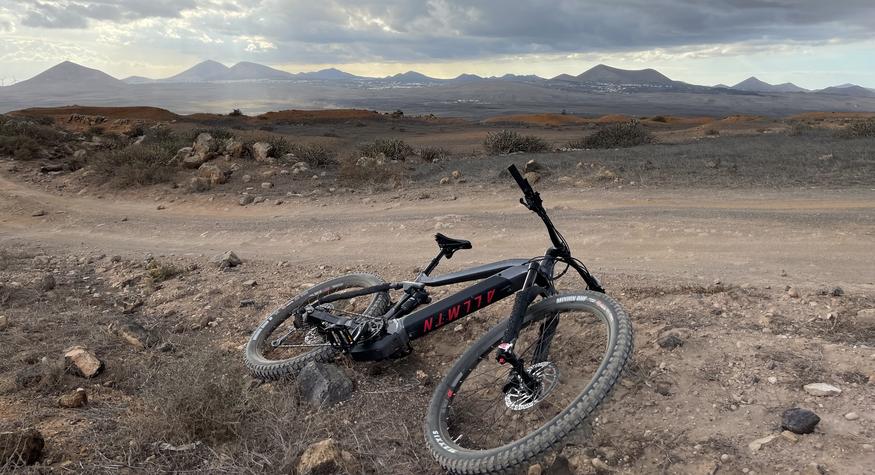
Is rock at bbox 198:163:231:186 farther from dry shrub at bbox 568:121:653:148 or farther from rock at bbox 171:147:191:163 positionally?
dry shrub at bbox 568:121:653:148

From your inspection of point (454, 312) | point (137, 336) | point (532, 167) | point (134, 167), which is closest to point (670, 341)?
point (454, 312)

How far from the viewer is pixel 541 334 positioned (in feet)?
12.5

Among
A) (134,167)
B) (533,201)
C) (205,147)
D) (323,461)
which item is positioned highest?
(533,201)

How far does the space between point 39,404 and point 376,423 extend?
8.29 feet

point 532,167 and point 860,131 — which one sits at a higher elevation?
point 860,131

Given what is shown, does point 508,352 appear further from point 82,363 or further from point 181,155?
point 181,155

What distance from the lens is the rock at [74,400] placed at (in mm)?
4051

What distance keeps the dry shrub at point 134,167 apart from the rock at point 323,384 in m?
10.9

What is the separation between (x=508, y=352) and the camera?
334cm

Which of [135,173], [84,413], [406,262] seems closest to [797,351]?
[406,262]

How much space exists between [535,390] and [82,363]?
3886 millimetres

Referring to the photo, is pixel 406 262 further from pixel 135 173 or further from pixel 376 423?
pixel 135 173

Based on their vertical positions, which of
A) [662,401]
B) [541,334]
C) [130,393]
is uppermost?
[541,334]

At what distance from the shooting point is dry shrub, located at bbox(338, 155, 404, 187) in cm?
1252
